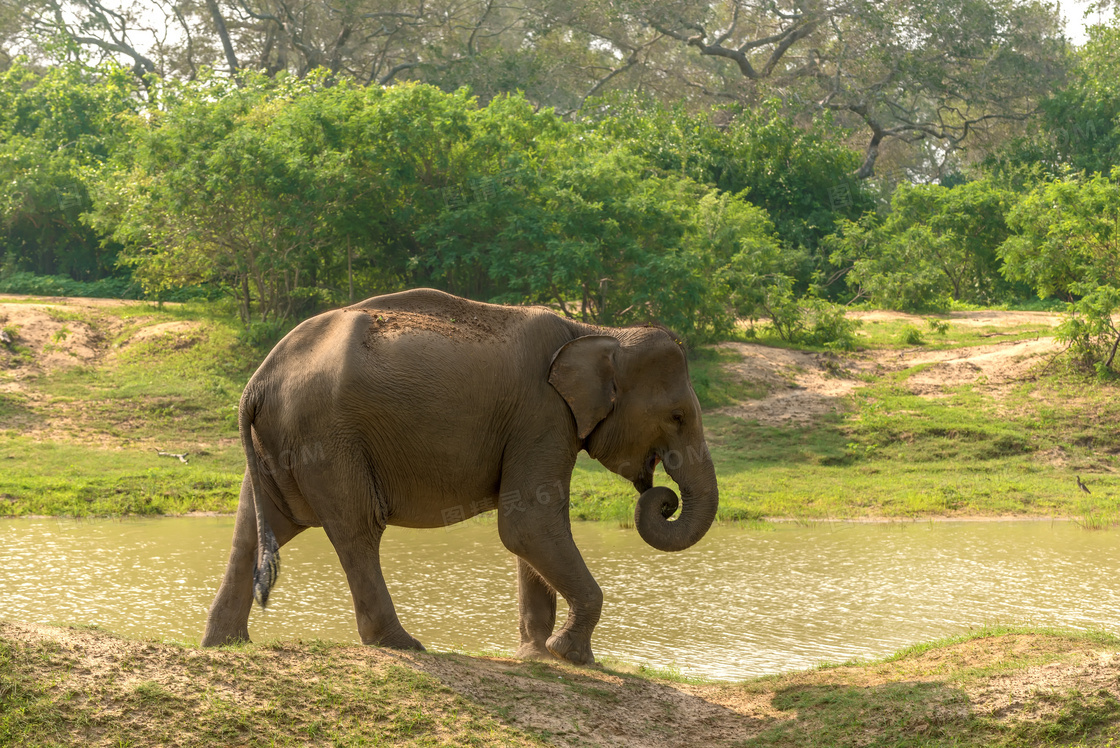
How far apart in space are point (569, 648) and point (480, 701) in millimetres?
1440

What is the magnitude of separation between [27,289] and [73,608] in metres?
18.2

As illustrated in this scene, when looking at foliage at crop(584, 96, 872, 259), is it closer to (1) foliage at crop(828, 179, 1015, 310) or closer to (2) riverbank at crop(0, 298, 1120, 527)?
(1) foliage at crop(828, 179, 1015, 310)

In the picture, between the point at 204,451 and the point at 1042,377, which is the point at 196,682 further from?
the point at 1042,377


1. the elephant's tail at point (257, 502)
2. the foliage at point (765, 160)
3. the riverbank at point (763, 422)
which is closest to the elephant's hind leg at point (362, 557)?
the elephant's tail at point (257, 502)

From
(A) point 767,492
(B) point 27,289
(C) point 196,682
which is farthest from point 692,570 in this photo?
(B) point 27,289

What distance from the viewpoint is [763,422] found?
1858 centimetres

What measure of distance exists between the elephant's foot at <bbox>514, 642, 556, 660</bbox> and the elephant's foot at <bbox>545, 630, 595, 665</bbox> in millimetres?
253

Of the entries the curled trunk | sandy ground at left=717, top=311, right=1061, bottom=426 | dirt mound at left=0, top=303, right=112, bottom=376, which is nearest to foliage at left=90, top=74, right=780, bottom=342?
sandy ground at left=717, top=311, right=1061, bottom=426

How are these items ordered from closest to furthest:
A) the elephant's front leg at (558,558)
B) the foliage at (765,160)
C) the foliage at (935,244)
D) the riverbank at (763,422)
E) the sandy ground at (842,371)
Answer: the elephant's front leg at (558,558) < the riverbank at (763,422) < the sandy ground at (842,371) < the foliage at (935,244) < the foliage at (765,160)

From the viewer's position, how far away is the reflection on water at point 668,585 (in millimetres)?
8930

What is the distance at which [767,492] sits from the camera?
15406 mm

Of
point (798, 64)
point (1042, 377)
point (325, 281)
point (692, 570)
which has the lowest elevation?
point (692, 570)

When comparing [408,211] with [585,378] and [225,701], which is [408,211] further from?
[225,701]

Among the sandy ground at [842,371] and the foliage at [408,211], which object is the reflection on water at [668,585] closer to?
the sandy ground at [842,371]
